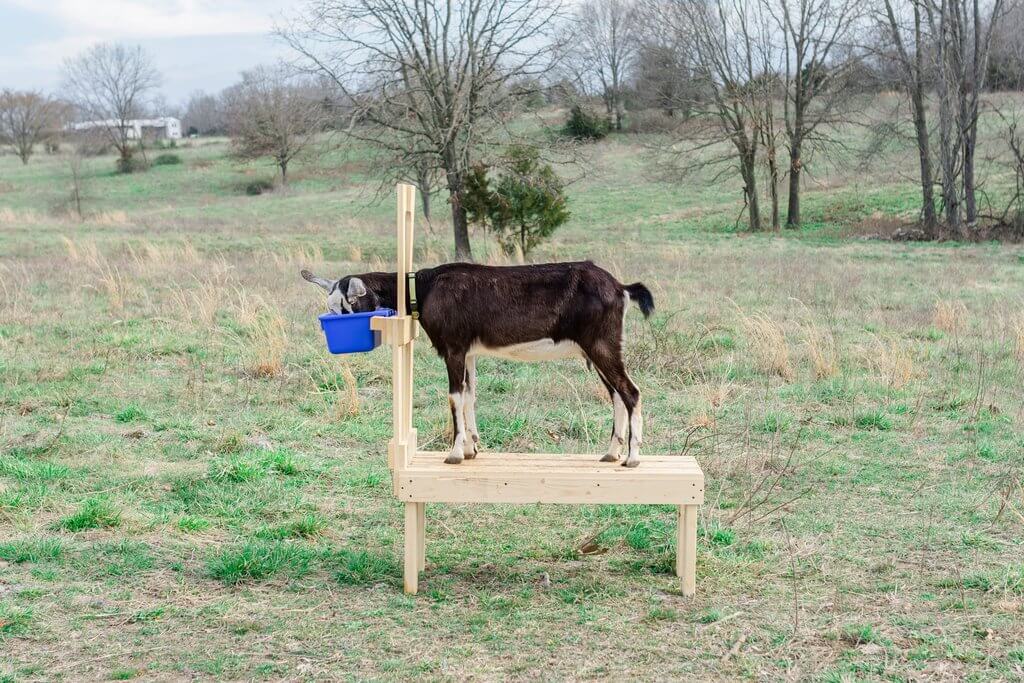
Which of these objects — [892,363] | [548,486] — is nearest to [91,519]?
→ [548,486]

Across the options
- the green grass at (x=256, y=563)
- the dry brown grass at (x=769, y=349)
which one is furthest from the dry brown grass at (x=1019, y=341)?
the green grass at (x=256, y=563)

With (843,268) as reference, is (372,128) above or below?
above

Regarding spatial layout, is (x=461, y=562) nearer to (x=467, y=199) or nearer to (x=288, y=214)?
(x=467, y=199)

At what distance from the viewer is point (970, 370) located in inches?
367

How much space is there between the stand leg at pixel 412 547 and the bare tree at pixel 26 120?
221 feet

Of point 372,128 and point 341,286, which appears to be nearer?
point 341,286

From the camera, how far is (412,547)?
15.4ft

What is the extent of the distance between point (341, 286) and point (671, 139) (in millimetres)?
30765

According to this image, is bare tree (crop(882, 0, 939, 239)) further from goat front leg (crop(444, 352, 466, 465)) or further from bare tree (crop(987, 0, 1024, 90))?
goat front leg (crop(444, 352, 466, 465))

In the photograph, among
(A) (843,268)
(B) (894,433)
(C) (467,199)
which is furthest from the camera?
(C) (467,199)

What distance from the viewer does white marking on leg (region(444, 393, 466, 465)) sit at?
4.88 m

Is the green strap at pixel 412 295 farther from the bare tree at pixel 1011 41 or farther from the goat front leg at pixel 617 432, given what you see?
the bare tree at pixel 1011 41

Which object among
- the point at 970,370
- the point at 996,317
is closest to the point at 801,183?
the point at 996,317

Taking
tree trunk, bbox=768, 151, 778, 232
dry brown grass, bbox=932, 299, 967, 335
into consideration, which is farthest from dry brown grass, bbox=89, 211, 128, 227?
dry brown grass, bbox=932, 299, 967, 335
